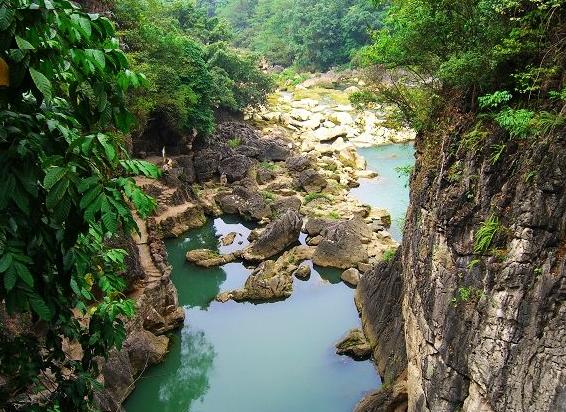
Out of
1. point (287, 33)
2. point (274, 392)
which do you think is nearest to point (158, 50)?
point (274, 392)

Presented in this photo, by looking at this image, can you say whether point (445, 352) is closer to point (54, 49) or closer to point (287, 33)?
point (54, 49)

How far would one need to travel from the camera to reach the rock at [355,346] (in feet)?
37.4

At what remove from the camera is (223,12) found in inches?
2625

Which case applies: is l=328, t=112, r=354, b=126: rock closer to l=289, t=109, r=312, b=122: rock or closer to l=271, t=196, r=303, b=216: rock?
l=289, t=109, r=312, b=122: rock

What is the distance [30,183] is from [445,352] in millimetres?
6188

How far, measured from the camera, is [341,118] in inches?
1334

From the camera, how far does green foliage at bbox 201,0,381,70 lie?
134ft

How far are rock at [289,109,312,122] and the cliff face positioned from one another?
1029 inches

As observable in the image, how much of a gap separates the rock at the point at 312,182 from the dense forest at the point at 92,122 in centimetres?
1132

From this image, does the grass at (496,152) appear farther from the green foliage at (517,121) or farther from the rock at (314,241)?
the rock at (314,241)

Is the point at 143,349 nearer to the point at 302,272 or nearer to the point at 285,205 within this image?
the point at 302,272

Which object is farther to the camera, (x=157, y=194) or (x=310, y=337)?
(x=157, y=194)

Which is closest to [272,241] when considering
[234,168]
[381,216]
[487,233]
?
[381,216]

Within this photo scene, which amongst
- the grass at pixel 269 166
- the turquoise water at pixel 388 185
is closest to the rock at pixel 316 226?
the turquoise water at pixel 388 185
